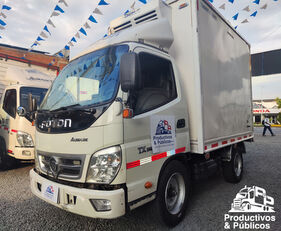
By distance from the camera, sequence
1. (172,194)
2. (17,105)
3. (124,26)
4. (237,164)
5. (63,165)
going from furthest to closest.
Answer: (17,105)
(237,164)
(124,26)
(172,194)
(63,165)

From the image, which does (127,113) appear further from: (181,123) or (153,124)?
(181,123)

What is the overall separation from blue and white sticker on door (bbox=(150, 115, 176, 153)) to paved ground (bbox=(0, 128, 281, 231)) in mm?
787

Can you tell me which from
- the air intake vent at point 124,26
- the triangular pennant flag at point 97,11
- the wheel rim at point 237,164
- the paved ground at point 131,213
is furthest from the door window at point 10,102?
the wheel rim at point 237,164

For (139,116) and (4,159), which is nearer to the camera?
(139,116)

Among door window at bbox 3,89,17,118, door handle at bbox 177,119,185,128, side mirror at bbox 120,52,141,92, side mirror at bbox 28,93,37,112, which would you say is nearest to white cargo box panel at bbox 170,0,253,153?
door handle at bbox 177,119,185,128

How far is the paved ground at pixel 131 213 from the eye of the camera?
271 centimetres

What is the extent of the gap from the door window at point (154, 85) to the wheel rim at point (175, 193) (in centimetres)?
108

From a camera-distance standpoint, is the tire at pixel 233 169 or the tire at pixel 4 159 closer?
the tire at pixel 233 169

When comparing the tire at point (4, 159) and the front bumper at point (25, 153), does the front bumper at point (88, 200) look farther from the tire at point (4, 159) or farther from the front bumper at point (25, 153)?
the tire at point (4, 159)

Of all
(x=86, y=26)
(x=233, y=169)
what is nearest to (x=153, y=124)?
(x=233, y=169)

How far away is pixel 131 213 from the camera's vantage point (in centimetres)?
303

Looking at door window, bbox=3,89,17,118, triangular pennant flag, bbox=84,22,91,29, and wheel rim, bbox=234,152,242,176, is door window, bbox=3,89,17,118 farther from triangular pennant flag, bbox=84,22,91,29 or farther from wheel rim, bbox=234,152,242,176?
wheel rim, bbox=234,152,242,176

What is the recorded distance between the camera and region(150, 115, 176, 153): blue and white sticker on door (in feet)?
8.04

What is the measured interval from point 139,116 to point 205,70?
152 centimetres
